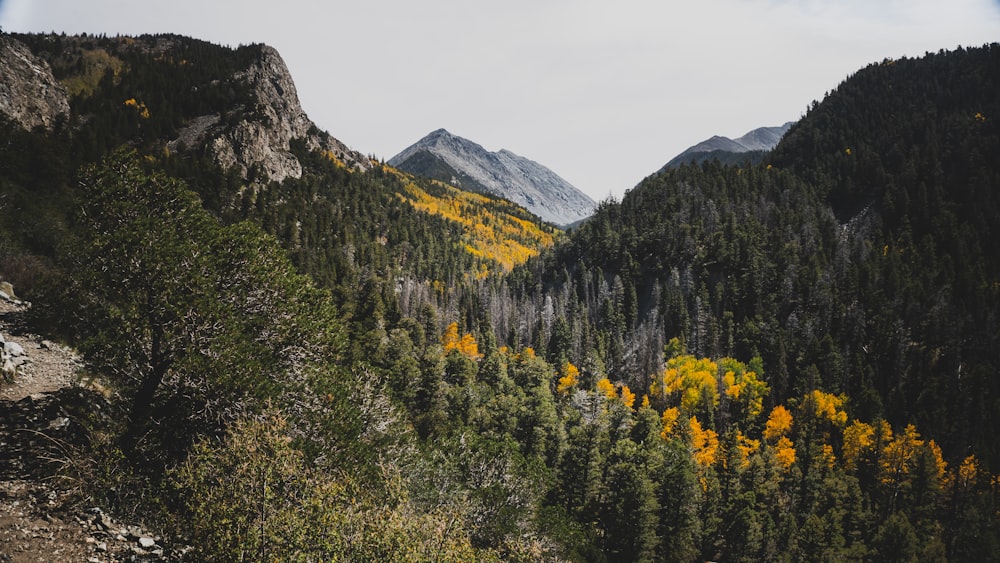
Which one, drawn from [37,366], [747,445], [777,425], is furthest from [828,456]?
[37,366]

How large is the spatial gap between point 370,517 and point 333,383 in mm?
9811

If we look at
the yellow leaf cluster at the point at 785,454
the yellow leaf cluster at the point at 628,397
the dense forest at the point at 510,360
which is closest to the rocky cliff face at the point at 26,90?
the dense forest at the point at 510,360

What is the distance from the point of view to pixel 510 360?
114562mm

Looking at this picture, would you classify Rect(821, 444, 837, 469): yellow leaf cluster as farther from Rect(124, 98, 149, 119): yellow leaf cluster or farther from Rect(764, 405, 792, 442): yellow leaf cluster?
→ Rect(124, 98, 149, 119): yellow leaf cluster

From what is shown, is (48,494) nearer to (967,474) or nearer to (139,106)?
(967,474)

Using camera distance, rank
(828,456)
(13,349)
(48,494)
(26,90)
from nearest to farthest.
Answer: (48,494), (13,349), (828,456), (26,90)

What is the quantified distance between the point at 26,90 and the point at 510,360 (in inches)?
4965

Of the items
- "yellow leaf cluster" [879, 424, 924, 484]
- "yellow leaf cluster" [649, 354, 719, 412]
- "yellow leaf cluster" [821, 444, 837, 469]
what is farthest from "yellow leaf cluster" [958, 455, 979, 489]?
"yellow leaf cluster" [649, 354, 719, 412]

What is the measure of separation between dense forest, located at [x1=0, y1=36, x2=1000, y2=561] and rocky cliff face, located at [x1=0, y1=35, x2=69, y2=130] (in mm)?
7055

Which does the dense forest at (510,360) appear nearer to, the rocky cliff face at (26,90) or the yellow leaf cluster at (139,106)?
the yellow leaf cluster at (139,106)

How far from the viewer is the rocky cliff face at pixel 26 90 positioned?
96.2 metres

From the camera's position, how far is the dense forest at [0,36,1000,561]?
65.3 ft

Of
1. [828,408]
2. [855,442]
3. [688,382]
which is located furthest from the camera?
[688,382]

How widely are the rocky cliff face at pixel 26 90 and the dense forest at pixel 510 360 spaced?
7.05 meters
